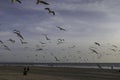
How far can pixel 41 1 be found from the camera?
1419 cm

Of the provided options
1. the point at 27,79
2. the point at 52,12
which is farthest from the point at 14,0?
the point at 27,79

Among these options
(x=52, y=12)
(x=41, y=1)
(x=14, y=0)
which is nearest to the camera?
(x=14, y=0)

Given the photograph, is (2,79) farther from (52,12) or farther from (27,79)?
(52,12)

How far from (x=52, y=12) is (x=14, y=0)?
→ 5.41 m

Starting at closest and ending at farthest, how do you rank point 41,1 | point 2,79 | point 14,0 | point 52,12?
point 14,0 → point 41,1 → point 52,12 → point 2,79

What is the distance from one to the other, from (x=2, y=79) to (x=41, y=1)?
26.9m

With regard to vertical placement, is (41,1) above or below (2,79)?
above

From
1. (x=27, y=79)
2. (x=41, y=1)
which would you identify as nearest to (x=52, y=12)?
(x=41, y=1)

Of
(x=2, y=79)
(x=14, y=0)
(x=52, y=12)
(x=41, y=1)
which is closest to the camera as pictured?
(x=14, y=0)

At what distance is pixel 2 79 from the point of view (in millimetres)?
38594

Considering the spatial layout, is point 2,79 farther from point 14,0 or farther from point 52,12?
point 14,0

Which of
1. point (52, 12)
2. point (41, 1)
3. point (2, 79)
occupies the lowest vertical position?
point (2, 79)

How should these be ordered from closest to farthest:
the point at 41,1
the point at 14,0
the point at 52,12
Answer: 1. the point at 14,0
2. the point at 41,1
3. the point at 52,12

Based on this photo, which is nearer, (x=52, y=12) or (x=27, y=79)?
(x=52, y=12)
